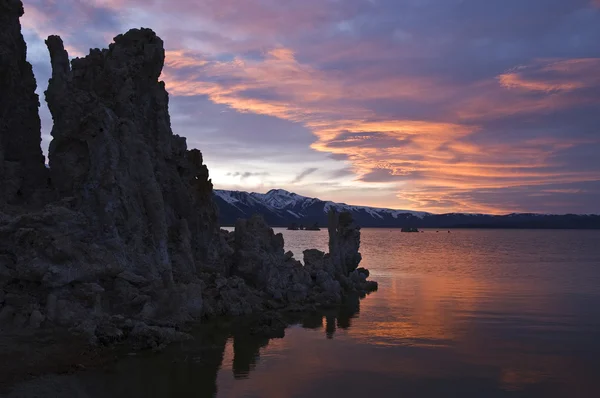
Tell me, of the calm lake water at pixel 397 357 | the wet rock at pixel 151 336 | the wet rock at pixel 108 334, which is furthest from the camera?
the wet rock at pixel 151 336

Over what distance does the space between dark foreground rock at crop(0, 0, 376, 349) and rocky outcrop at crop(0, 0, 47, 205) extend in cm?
8

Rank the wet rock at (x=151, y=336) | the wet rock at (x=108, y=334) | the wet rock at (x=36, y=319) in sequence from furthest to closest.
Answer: the wet rock at (x=151, y=336)
the wet rock at (x=108, y=334)
the wet rock at (x=36, y=319)

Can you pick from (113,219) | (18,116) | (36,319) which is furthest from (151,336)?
(18,116)

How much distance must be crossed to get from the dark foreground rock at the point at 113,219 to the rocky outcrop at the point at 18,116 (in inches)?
3.1

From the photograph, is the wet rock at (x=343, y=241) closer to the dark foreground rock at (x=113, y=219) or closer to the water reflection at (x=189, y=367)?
the dark foreground rock at (x=113, y=219)

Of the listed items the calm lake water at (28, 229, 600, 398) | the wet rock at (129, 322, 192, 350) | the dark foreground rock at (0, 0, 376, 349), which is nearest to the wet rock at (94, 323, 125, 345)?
the dark foreground rock at (0, 0, 376, 349)

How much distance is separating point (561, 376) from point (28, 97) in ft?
123

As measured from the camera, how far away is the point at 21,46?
3597 cm

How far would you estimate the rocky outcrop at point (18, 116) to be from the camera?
33.7 m

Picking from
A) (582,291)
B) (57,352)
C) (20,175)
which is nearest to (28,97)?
(20,175)

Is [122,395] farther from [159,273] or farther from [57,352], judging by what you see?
Answer: [159,273]

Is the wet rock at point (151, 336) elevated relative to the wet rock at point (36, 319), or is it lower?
lower

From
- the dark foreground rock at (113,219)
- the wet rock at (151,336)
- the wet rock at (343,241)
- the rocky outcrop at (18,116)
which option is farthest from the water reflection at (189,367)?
the wet rock at (343,241)

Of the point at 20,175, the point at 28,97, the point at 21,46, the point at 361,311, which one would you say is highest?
the point at 21,46
